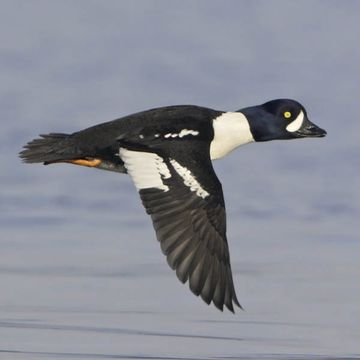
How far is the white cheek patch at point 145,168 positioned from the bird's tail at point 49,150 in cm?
37

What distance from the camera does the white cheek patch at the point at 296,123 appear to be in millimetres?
11141

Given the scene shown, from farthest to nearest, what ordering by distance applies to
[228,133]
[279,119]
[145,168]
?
1. [279,119]
2. [228,133]
3. [145,168]

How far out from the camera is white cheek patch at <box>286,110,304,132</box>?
1114 cm

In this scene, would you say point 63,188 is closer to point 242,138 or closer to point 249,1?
point 242,138

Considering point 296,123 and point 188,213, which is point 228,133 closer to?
point 296,123

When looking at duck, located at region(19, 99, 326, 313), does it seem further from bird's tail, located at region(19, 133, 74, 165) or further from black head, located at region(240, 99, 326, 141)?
black head, located at region(240, 99, 326, 141)

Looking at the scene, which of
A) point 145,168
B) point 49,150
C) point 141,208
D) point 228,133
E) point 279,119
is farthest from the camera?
point 141,208

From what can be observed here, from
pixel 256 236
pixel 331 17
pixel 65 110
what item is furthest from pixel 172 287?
pixel 331 17

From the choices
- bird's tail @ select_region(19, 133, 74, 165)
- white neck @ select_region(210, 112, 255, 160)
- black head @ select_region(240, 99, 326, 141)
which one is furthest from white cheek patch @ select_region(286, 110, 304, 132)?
bird's tail @ select_region(19, 133, 74, 165)

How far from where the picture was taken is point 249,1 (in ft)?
66.8

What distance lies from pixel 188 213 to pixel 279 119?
74.9 inches

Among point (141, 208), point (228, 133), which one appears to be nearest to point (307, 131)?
point (228, 133)

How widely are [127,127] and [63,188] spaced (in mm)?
3547

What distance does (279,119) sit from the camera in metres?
11.1
